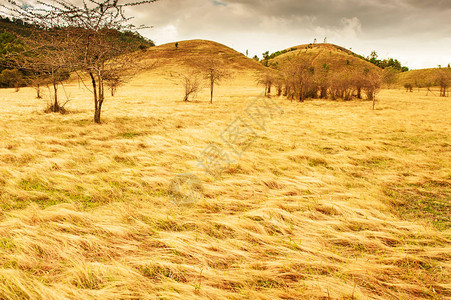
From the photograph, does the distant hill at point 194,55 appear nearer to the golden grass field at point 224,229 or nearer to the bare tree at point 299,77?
the bare tree at point 299,77

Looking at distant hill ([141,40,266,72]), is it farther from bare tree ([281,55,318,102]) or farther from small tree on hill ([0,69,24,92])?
bare tree ([281,55,318,102])

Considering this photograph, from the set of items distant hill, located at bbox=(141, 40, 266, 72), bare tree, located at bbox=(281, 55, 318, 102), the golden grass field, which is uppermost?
distant hill, located at bbox=(141, 40, 266, 72)

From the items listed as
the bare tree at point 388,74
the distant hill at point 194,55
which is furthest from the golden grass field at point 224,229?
the distant hill at point 194,55

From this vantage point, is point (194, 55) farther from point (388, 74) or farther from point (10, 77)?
point (388, 74)

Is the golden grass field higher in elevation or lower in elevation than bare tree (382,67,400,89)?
lower

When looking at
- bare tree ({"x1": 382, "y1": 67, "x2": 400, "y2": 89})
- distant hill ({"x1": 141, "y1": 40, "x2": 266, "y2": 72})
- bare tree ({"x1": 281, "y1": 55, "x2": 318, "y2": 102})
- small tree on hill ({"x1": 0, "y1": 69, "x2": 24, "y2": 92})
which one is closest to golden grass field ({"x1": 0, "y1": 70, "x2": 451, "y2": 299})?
bare tree ({"x1": 382, "y1": 67, "x2": 400, "y2": 89})

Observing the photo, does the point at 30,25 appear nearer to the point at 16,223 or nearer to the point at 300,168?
the point at 16,223

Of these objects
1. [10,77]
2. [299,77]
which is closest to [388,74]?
[299,77]

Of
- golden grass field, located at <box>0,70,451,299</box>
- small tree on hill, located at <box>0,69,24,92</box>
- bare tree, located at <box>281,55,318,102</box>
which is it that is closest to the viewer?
golden grass field, located at <box>0,70,451,299</box>

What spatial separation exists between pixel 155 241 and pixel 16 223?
1.75 metres

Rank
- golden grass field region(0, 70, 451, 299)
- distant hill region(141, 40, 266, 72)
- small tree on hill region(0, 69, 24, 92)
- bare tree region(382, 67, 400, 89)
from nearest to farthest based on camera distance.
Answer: golden grass field region(0, 70, 451, 299)
bare tree region(382, 67, 400, 89)
small tree on hill region(0, 69, 24, 92)
distant hill region(141, 40, 266, 72)

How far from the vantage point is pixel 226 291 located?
1719 mm

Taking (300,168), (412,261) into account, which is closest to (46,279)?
(412,261)

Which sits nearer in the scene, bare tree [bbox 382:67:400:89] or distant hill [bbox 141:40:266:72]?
bare tree [bbox 382:67:400:89]
